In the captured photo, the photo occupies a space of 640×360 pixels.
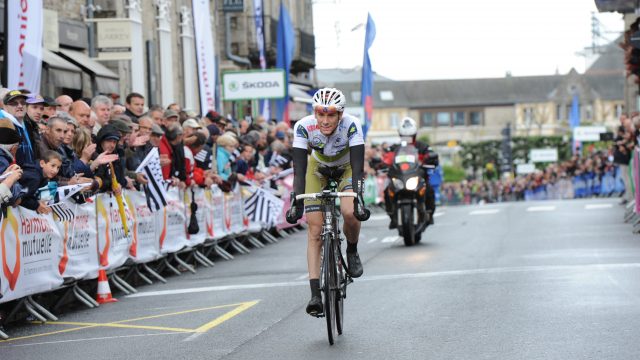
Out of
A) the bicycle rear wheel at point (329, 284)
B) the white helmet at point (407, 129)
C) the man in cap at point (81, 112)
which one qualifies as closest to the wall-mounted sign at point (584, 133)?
the white helmet at point (407, 129)

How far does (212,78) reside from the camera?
29.1 m

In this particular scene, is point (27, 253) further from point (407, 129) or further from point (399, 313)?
point (407, 129)

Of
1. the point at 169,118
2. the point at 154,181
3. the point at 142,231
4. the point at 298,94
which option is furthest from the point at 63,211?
the point at 298,94

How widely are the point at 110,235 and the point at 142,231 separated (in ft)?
4.50

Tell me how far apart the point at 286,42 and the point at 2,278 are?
24.1 m

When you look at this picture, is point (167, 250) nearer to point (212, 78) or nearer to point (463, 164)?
point (212, 78)

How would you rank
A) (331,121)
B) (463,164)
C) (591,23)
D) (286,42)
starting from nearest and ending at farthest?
(331,121), (286,42), (591,23), (463,164)

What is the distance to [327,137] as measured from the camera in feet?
35.5

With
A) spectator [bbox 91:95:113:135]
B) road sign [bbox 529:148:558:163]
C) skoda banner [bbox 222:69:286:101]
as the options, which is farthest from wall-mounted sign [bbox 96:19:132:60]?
road sign [bbox 529:148:558:163]

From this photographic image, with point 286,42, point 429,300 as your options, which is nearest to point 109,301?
point 429,300

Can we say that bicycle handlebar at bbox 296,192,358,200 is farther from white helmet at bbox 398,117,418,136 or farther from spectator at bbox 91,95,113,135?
white helmet at bbox 398,117,418,136

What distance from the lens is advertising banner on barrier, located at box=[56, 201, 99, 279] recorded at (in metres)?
13.5

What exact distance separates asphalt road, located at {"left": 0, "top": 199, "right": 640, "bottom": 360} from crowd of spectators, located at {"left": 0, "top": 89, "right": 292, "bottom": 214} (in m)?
1.29

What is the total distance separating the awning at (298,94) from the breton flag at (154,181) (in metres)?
33.2
